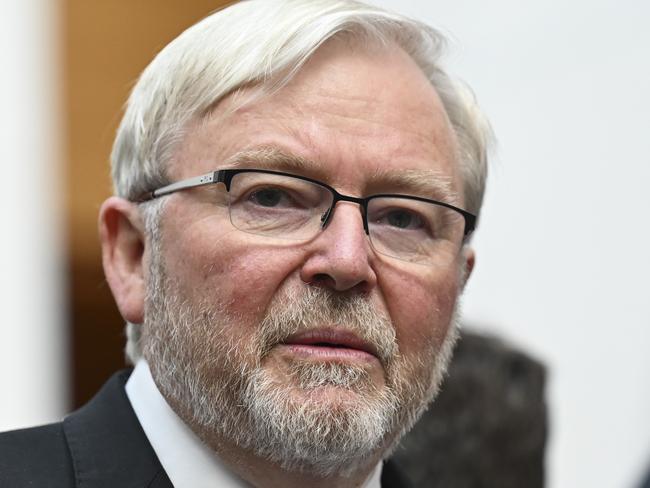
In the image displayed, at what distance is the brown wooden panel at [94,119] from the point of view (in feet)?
23.3

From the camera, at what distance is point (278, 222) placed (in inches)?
101

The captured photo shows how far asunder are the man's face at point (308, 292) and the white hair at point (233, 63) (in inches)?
1.7

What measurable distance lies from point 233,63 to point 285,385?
2.53ft

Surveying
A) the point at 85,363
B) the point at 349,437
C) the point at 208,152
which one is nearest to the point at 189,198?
the point at 208,152

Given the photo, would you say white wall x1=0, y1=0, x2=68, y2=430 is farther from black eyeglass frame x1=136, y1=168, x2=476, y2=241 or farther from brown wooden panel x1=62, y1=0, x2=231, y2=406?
black eyeglass frame x1=136, y1=168, x2=476, y2=241

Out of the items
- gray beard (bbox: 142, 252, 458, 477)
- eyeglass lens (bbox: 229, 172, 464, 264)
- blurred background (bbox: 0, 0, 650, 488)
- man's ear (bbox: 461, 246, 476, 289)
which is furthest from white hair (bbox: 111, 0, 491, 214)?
blurred background (bbox: 0, 0, 650, 488)

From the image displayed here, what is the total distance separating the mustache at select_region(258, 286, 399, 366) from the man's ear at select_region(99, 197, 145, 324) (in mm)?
447

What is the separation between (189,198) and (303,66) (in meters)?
0.41

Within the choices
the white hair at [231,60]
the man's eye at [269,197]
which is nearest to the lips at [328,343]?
the man's eye at [269,197]

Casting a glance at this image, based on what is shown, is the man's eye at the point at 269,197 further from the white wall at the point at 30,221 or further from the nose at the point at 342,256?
the white wall at the point at 30,221

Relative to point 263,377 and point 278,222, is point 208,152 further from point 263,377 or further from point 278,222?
point 263,377

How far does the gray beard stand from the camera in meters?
2.46

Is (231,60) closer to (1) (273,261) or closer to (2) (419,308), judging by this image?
(1) (273,261)

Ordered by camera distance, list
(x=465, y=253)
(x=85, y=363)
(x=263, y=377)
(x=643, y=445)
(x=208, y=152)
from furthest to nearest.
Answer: (x=85, y=363), (x=643, y=445), (x=465, y=253), (x=208, y=152), (x=263, y=377)
